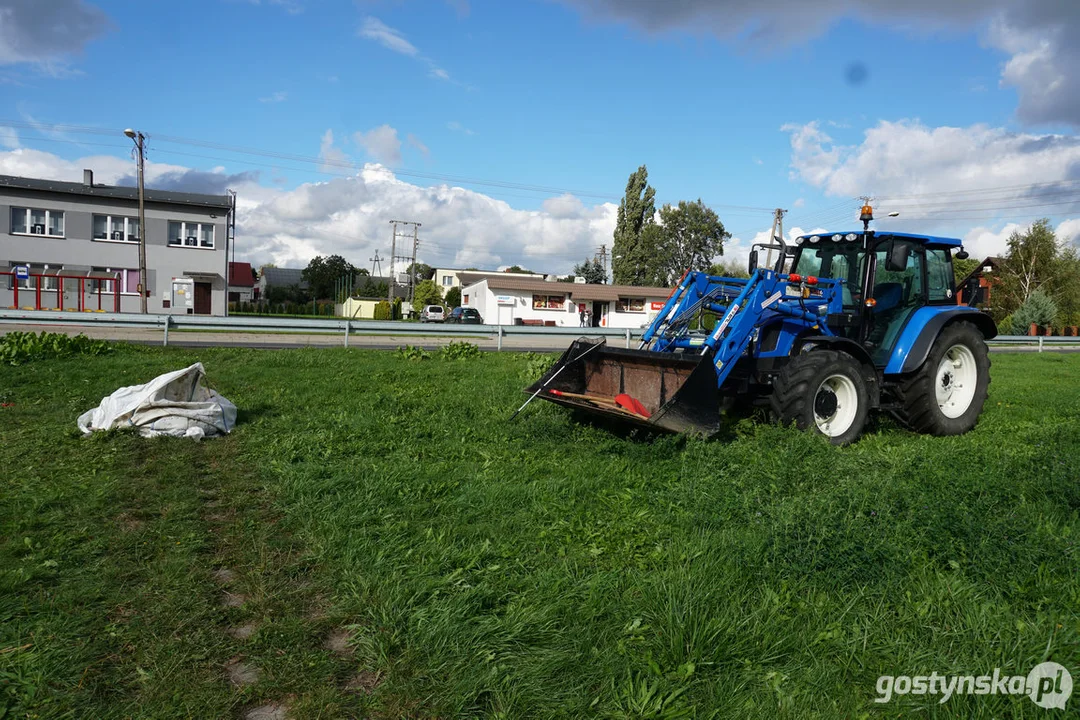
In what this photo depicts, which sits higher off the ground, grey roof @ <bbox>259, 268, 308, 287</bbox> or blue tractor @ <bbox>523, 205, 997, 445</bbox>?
grey roof @ <bbox>259, 268, 308, 287</bbox>

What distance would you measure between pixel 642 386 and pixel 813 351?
1.81 meters

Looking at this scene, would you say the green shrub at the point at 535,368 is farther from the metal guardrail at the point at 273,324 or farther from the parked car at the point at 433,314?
the parked car at the point at 433,314

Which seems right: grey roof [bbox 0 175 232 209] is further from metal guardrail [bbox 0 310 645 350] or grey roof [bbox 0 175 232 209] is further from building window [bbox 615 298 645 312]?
building window [bbox 615 298 645 312]

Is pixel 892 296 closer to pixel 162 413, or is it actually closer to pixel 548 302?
pixel 162 413

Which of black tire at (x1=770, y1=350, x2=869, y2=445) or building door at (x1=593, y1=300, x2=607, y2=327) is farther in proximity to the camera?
building door at (x1=593, y1=300, x2=607, y2=327)

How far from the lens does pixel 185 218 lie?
140 feet

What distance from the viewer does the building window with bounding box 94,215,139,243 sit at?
41156 millimetres

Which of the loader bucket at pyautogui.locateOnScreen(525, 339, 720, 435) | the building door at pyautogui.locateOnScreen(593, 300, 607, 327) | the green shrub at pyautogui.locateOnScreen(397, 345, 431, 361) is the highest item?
the building door at pyautogui.locateOnScreen(593, 300, 607, 327)

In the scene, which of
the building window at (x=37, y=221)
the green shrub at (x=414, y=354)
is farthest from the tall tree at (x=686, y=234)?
the green shrub at (x=414, y=354)

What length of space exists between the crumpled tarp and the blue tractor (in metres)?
3.33

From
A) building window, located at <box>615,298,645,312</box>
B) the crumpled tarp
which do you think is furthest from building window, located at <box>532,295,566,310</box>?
the crumpled tarp

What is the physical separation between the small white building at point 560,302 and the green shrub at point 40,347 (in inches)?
1543

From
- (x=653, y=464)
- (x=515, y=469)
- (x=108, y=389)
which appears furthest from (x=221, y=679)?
(x=108, y=389)

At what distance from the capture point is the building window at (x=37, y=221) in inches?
1564
